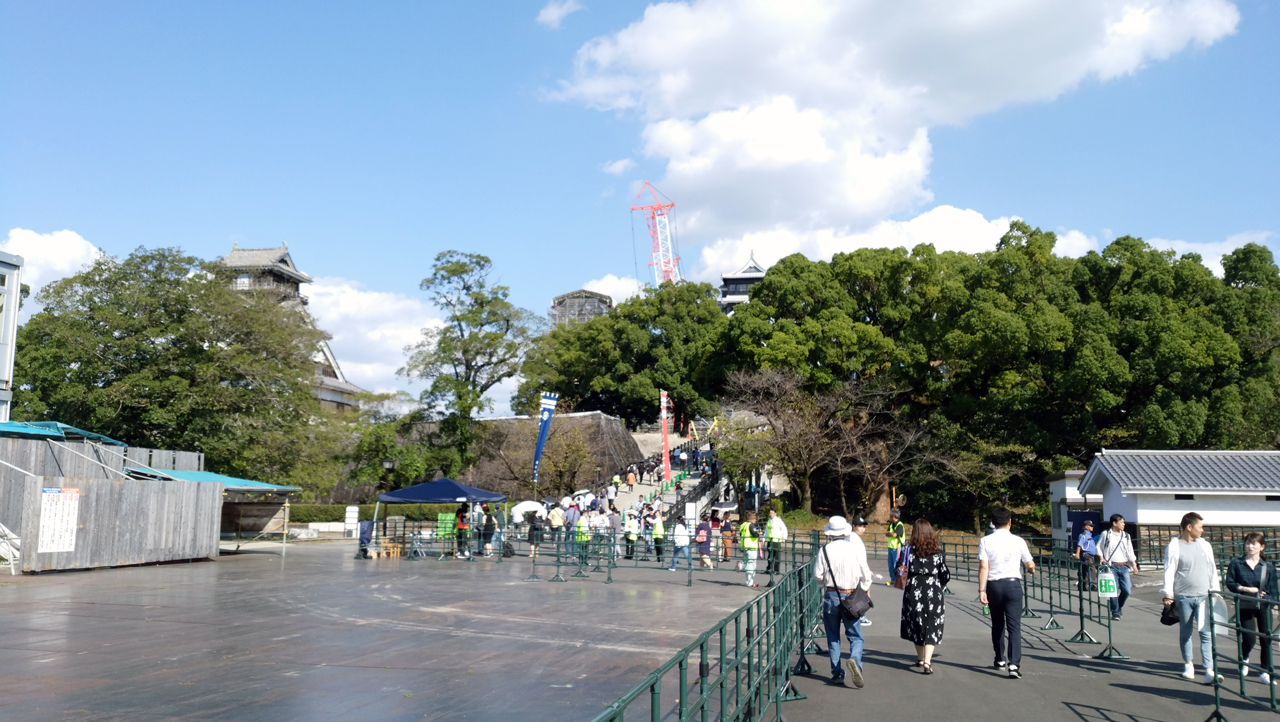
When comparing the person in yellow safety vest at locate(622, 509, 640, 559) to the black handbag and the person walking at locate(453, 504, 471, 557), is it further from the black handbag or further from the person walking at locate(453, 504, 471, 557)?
the black handbag

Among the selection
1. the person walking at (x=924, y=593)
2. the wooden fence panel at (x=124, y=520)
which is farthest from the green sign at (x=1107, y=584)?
the wooden fence panel at (x=124, y=520)

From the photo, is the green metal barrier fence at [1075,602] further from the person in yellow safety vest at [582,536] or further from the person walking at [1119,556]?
the person in yellow safety vest at [582,536]

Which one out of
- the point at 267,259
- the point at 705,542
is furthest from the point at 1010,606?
the point at 267,259

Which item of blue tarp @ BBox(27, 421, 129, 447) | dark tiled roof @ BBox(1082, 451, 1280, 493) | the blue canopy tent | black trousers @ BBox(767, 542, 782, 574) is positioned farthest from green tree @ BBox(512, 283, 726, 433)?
black trousers @ BBox(767, 542, 782, 574)

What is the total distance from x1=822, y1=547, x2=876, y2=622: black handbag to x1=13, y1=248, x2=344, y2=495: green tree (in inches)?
1042

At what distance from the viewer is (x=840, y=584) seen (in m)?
8.53

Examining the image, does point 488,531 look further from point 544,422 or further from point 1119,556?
point 1119,556

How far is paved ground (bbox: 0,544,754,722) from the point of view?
7.53 m

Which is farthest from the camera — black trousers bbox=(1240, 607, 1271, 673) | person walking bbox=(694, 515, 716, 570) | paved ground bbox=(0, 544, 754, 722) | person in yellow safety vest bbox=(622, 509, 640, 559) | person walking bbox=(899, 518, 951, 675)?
person in yellow safety vest bbox=(622, 509, 640, 559)

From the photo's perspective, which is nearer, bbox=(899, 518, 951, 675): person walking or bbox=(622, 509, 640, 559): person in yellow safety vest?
bbox=(899, 518, 951, 675): person walking

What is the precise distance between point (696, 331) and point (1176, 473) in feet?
117

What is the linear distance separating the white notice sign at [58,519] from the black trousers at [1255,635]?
20.8 metres

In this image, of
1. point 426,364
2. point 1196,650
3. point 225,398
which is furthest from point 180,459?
point 1196,650

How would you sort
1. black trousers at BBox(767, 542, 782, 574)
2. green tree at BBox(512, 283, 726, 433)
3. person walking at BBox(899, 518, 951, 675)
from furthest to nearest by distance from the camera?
1. green tree at BBox(512, 283, 726, 433)
2. black trousers at BBox(767, 542, 782, 574)
3. person walking at BBox(899, 518, 951, 675)
